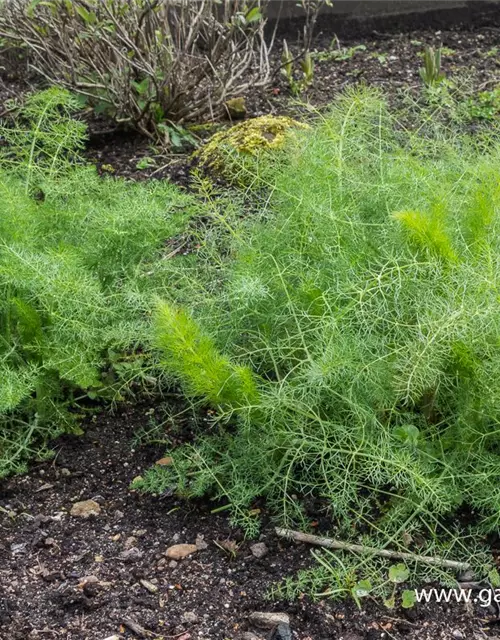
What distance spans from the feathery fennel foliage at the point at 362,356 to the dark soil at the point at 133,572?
0.37 feet

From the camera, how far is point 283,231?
2.76 metres

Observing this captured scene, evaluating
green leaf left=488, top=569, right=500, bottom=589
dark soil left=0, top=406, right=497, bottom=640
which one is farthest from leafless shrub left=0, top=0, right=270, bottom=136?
green leaf left=488, top=569, right=500, bottom=589

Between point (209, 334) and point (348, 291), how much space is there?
0.43 m

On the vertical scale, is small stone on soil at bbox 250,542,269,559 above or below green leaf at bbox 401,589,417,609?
above

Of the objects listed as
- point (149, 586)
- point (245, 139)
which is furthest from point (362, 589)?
point (245, 139)

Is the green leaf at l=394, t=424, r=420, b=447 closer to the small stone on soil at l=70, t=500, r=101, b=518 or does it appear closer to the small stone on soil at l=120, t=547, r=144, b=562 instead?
the small stone on soil at l=120, t=547, r=144, b=562

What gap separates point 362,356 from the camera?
93.2 inches

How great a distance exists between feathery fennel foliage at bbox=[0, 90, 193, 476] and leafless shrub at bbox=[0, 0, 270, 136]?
4.71 feet

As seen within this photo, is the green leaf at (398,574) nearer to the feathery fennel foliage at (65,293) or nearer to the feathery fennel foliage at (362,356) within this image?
the feathery fennel foliage at (362,356)

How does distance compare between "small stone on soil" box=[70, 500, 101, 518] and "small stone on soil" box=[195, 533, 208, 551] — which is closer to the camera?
"small stone on soil" box=[195, 533, 208, 551]

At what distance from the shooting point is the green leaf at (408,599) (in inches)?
90.6

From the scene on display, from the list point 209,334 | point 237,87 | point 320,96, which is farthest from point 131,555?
point 320,96

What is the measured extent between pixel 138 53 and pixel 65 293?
A: 1.99m

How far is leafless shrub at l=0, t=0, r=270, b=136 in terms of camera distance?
4.41 metres
